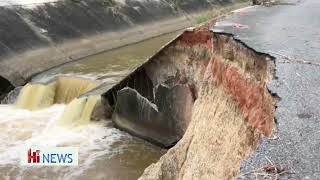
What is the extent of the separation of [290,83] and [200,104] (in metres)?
2.08

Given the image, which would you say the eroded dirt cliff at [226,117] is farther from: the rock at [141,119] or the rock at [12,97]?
the rock at [12,97]

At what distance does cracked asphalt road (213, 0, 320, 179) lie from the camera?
11.2ft

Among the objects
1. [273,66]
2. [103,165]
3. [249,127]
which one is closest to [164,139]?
[103,165]

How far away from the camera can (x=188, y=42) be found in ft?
31.1

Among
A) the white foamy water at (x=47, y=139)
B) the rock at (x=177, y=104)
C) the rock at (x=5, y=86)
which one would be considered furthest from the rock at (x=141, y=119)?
the rock at (x=5, y=86)

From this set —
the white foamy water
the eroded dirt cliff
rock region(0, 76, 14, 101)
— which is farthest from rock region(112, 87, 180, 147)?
rock region(0, 76, 14, 101)

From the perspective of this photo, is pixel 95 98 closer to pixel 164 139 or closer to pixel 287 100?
pixel 164 139

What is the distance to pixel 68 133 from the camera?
10.5 metres

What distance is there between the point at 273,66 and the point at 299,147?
231cm

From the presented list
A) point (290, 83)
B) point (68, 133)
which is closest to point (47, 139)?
point (68, 133)

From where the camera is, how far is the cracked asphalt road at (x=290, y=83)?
3426 mm

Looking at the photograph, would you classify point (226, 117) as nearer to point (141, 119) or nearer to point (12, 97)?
point (141, 119)

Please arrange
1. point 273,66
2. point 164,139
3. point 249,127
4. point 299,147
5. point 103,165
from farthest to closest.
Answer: point 164,139
point 103,165
point 273,66
point 249,127
point 299,147

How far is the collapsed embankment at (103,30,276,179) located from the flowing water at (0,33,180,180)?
1.62 feet
